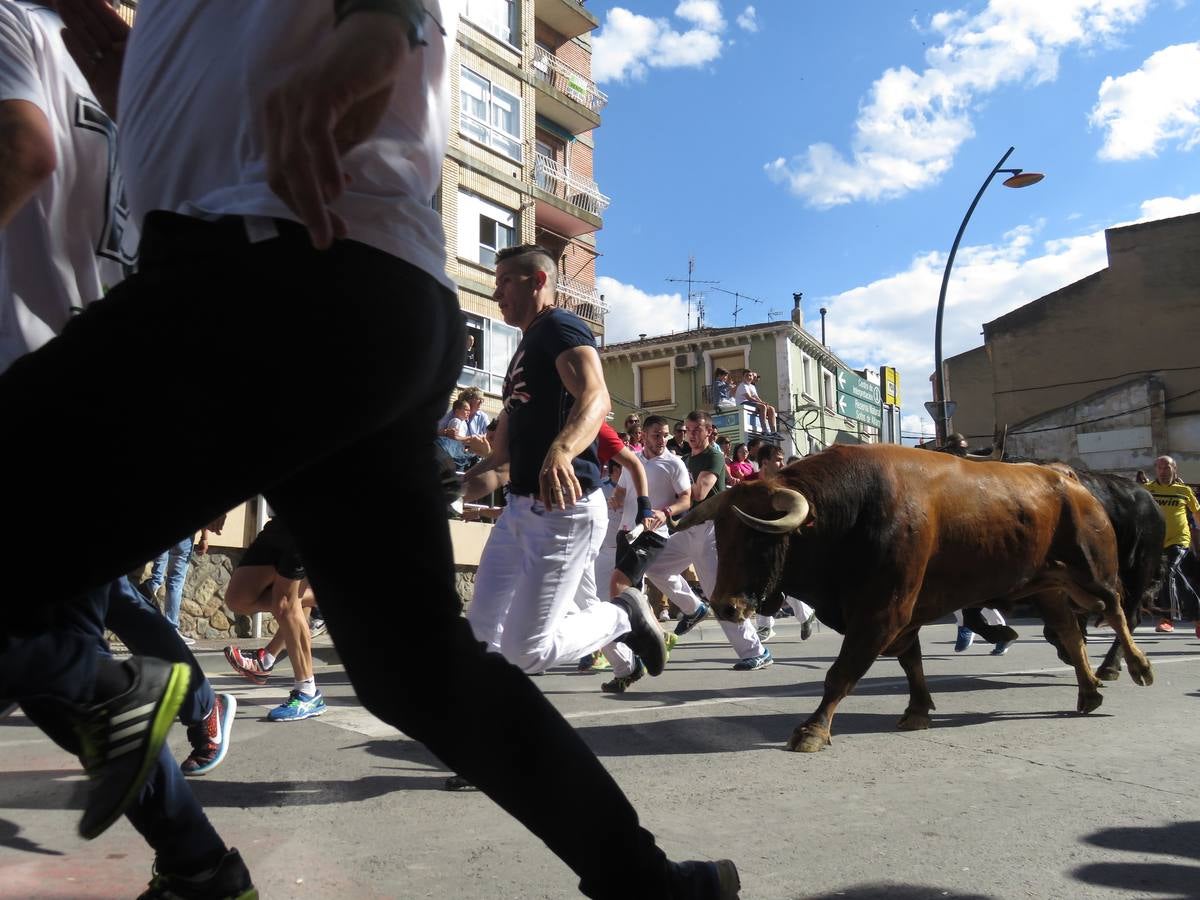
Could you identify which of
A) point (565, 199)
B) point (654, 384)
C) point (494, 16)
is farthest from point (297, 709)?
point (654, 384)

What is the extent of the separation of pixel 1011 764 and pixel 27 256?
3.94 metres

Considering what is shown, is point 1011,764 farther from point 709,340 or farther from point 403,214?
point 709,340

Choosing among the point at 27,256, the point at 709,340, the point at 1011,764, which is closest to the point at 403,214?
the point at 27,256

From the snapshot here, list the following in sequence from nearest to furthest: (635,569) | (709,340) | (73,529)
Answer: (73,529) < (635,569) < (709,340)

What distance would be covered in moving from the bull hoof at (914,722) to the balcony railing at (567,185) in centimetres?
2664

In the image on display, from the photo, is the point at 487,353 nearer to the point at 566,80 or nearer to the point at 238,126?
the point at 566,80

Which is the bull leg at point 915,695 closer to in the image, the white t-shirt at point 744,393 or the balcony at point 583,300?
the white t-shirt at point 744,393

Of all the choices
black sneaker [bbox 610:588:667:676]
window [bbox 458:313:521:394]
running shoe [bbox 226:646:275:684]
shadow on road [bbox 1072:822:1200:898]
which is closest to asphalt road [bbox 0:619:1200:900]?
shadow on road [bbox 1072:822:1200:898]

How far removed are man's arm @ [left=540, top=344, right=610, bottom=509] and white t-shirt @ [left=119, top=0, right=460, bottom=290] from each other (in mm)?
1817

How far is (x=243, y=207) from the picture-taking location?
136 centimetres

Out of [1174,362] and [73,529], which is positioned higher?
[1174,362]

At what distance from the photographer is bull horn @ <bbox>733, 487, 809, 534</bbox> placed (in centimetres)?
470

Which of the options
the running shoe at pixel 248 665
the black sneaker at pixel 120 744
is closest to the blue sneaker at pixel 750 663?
the running shoe at pixel 248 665

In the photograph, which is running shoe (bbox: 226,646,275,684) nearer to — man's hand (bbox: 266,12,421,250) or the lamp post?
man's hand (bbox: 266,12,421,250)
